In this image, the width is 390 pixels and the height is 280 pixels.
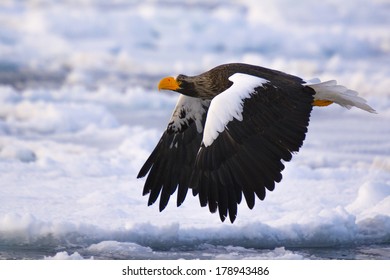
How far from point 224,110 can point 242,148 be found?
21cm

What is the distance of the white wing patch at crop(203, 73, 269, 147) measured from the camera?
4.49 metres

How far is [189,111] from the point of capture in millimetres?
5309

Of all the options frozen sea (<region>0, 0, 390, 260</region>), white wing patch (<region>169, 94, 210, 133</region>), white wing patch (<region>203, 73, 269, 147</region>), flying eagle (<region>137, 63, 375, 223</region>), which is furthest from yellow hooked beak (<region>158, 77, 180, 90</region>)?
frozen sea (<region>0, 0, 390, 260</region>)

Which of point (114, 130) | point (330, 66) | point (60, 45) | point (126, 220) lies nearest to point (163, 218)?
point (126, 220)

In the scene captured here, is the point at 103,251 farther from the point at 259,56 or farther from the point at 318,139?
the point at 259,56

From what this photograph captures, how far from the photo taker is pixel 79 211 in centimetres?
564

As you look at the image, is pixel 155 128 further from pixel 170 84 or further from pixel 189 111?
pixel 170 84

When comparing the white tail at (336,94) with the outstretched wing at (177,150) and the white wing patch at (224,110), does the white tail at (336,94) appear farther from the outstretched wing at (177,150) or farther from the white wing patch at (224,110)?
the outstretched wing at (177,150)

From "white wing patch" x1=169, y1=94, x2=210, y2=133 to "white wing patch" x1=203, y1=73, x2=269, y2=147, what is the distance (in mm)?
690

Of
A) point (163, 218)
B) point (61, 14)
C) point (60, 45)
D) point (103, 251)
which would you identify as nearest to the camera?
point (103, 251)

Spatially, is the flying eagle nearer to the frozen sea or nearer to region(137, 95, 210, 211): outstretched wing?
region(137, 95, 210, 211): outstretched wing

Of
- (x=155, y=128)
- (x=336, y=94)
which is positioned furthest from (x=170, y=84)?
(x=155, y=128)

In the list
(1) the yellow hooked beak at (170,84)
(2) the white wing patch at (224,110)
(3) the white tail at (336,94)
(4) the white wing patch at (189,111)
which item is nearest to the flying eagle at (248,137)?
(2) the white wing patch at (224,110)

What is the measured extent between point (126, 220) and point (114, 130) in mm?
1829
